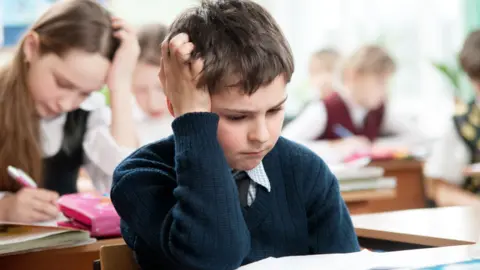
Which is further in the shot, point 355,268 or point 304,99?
point 304,99

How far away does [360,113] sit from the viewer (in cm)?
371

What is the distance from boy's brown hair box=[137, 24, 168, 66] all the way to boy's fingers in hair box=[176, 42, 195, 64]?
63.2 inches

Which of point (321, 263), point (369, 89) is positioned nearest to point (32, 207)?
point (321, 263)

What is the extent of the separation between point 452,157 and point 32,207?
209 centimetres

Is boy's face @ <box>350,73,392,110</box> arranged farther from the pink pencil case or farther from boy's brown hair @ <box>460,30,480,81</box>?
the pink pencil case

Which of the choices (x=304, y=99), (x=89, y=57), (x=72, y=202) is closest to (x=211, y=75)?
(x=72, y=202)

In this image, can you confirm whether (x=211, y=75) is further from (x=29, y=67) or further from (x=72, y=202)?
(x=29, y=67)

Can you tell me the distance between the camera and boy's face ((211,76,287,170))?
3.54 feet

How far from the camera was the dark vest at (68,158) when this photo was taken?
6.73ft

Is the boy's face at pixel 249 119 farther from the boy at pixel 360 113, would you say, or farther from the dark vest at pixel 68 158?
the boy at pixel 360 113

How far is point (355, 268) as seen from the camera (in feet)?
3.25

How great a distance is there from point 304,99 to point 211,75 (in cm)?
398

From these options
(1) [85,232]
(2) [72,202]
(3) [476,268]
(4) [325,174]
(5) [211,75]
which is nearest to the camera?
(3) [476,268]

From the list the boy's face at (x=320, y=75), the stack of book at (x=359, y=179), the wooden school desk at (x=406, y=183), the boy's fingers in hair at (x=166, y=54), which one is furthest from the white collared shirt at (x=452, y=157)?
the boy's fingers in hair at (x=166, y=54)
